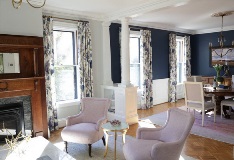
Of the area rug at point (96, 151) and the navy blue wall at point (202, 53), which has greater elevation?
the navy blue wall at point (202, 53)

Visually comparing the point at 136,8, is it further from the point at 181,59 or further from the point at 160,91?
the point at 181,59

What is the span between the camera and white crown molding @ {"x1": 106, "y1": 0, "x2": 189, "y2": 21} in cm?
368

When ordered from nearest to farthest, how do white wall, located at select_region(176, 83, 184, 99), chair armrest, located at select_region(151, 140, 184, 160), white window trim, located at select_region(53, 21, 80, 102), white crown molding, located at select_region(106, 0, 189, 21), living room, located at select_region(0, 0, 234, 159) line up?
chair armrest, located at select_region(151, 140, 184, 160), white crown molding, located at select_region(106, 0, 189, 21), living room, located at select_region(0, 0, 234, 159), white window trim, located at select_region(53, 21, 80, 102), white wall, located at select_region(176, 83, 184, 99)

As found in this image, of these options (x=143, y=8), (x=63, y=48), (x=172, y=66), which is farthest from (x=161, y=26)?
(x=63, y=48)

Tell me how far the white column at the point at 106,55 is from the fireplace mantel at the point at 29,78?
1.87 m

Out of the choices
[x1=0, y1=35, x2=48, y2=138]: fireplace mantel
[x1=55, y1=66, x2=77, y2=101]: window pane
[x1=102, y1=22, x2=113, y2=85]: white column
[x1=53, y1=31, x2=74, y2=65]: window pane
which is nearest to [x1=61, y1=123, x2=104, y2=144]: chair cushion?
[x1=0, y1=35, x2=48, y2=138]: fireplace mantel

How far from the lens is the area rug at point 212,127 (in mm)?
4119

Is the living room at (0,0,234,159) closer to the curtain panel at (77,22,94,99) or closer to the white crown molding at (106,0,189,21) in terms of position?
the white crown molding at (106,0,189,21)

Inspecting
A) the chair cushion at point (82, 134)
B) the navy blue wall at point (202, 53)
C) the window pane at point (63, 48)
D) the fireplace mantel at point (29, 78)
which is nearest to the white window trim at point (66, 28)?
the window pane at point (63, 48)

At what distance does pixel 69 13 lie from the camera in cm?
475

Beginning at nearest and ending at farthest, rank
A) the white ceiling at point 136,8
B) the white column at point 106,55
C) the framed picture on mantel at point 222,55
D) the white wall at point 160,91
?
the white ceiling at point 136,8
the white column at point 106,55
the white wall at point 160,91
the framed picture on mantel at point 222,55

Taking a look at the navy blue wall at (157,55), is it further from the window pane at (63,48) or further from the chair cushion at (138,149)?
the chair cushion at (138,149)

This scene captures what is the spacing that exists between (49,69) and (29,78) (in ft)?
2.12

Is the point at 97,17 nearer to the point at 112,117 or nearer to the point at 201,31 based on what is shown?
the point at 112,117
